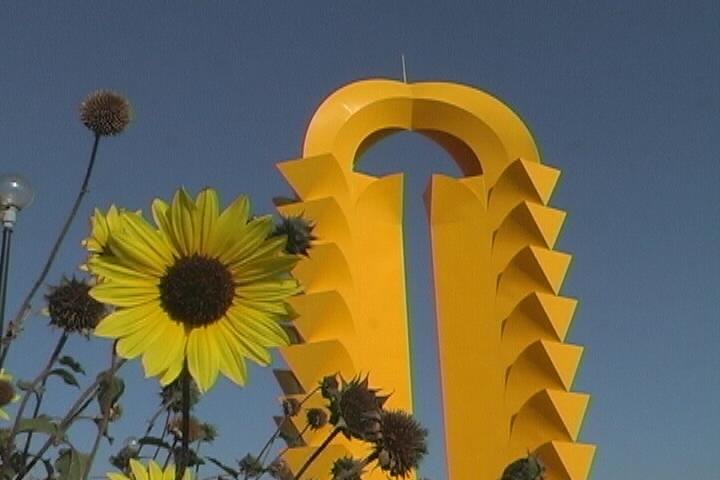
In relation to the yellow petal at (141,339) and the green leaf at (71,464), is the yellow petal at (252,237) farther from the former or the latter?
the green leaf at (71,464)

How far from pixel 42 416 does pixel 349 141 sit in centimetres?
1087

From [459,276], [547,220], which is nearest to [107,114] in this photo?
[459,276]

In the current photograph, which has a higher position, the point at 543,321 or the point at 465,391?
the point at 543,321

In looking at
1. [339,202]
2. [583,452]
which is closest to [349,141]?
[339,202]

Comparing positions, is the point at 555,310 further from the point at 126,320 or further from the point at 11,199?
the point at 126,320

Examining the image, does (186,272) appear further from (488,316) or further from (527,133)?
(527,133)

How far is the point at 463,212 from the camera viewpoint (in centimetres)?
1255

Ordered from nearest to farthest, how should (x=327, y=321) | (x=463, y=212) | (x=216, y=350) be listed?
(x=216, y=350)
(x=327, y=321)
(x=463, y=212)

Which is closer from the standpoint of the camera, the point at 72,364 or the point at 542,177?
the point at 72,364

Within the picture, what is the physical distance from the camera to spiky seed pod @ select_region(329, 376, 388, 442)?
143 centimetres

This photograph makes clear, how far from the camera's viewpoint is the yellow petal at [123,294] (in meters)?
1.04

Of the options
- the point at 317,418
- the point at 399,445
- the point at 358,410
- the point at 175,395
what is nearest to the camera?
the point at 399,445

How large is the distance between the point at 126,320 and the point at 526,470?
671 mm

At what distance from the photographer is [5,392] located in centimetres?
189
